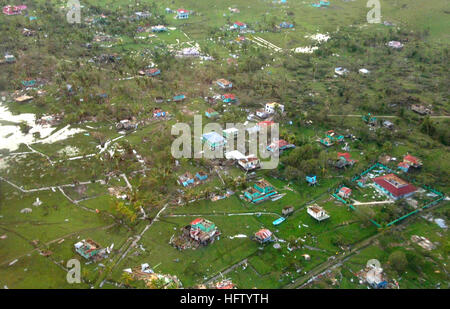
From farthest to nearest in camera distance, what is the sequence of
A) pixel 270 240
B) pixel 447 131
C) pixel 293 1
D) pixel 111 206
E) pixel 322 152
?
pixel 293 1 → pixel 447 131 → pixel 322 152 → pixel 111 206 → pixel 270 240

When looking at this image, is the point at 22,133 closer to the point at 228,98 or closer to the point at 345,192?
the point at 228,98

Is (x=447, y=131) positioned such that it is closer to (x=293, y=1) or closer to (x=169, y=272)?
(x=169, y=272)

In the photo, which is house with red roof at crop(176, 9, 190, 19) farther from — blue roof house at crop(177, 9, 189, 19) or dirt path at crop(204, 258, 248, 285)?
dirt path at crop(204, 258, 248, 285)

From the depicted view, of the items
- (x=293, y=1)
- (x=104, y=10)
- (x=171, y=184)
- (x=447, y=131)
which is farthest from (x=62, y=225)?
(x=293, y=1)

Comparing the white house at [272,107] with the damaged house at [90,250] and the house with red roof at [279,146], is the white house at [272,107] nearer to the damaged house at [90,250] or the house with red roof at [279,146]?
the house with red roof at [279,146]

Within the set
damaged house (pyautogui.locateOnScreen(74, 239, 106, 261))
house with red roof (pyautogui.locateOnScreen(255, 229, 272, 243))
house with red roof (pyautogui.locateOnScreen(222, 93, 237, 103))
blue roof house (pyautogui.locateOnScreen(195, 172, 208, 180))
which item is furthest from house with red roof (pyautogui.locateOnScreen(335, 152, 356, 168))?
damaged house (pyautogui.locateOnScreen(74, 239, 106, 261))

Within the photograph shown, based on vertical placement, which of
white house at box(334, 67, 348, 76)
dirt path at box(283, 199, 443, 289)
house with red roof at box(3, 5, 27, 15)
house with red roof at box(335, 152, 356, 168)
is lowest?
dirt path at box(283, 199, 443, 289)
